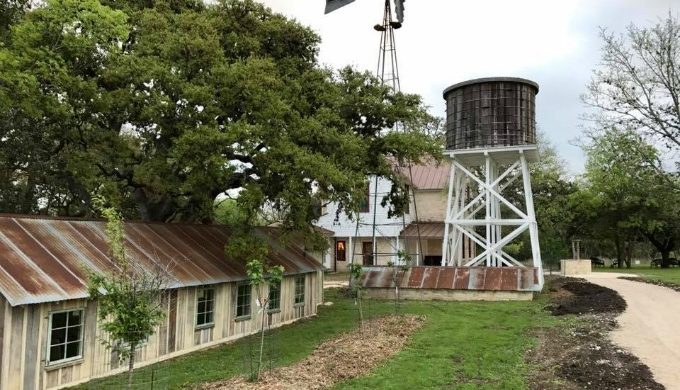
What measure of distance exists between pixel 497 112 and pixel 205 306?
55.9 feet

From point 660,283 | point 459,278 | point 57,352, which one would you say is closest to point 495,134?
point 459,278

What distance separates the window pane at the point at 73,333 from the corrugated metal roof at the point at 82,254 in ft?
2.32

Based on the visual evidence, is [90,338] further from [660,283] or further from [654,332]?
[660,283]

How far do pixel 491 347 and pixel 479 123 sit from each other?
1452 cm

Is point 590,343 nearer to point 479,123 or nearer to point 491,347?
point 491,347

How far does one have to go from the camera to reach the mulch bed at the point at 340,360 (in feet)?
35.3

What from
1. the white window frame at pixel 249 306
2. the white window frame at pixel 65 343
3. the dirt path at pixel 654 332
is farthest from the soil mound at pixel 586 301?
the white window frame at pixel 65 343

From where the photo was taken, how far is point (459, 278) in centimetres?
2517

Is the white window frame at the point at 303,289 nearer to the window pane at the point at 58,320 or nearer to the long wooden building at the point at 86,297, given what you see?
the long wooden building at the point at 86,297

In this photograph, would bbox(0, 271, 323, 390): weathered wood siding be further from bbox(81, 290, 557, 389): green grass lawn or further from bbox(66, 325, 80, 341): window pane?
bbox(81, 290, 557, 389): green grass lawn

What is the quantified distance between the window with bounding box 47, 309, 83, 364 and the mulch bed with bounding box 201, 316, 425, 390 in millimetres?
2861

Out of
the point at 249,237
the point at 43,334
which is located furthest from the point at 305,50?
the point at 43,334

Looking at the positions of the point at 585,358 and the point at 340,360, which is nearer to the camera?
the point at 585,358

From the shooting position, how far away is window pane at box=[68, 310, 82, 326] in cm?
1119
